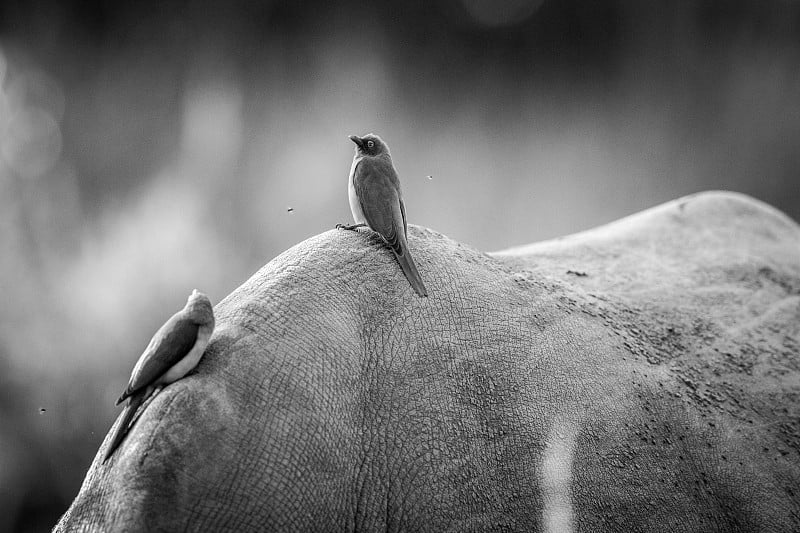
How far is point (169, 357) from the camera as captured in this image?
5.23 ft

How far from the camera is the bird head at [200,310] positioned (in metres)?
1.62

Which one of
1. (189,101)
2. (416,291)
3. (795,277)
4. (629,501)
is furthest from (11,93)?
(795,277)

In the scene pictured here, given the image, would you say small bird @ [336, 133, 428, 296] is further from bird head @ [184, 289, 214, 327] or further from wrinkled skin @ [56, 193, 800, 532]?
bird head @ [184, 289, 214, 327]

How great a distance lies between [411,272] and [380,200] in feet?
0.85

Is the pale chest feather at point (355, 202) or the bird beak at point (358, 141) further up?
the bird beak at point (358, 141)

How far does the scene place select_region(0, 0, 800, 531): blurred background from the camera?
461 centimetres

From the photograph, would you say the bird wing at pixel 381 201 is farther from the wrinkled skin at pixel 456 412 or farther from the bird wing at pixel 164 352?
A: the bird wing at pixel 164 352

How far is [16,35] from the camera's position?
15.1 feet

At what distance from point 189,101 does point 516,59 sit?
2902 mm

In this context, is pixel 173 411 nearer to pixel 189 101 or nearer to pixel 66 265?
pixel 66 265

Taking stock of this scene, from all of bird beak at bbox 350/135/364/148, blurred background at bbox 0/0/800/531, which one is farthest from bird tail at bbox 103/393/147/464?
blurred background at bbox 0/0/800/531

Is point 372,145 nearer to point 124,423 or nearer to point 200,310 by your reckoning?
point 200,310

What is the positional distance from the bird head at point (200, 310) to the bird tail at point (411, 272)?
0.62 metres

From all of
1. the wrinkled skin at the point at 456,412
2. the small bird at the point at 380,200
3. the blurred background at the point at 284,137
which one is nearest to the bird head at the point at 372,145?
the small bird at the point at 380,200
